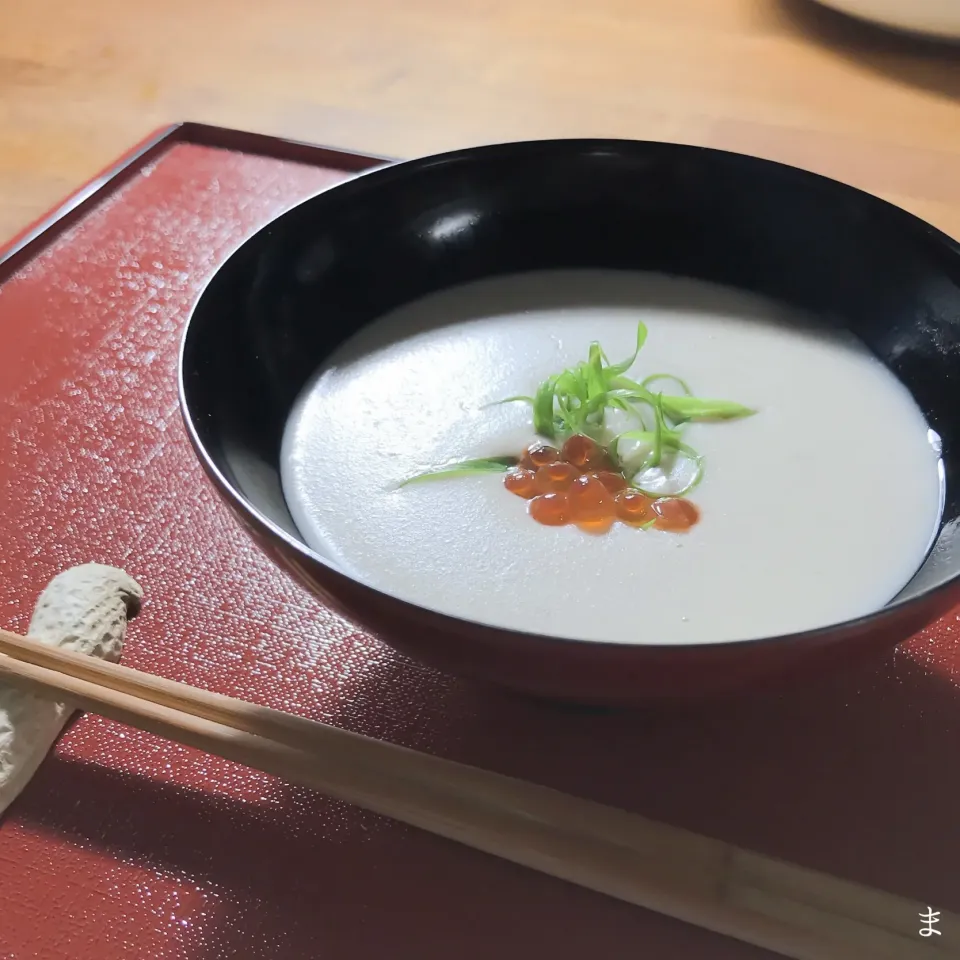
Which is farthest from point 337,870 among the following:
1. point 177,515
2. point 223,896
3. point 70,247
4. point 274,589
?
point 70,247

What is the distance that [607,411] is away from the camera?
Answer: 0.90 meters

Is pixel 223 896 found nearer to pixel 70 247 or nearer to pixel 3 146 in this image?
pixel 70 247

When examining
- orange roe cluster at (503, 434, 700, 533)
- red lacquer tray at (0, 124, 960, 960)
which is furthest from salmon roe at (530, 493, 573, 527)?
red lacquer tray at (0, 124, 960, 960)

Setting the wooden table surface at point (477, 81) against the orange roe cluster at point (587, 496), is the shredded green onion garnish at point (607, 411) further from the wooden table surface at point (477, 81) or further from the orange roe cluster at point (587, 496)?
the wooden table surface at point (477, 81)

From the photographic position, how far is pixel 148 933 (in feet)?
2.08

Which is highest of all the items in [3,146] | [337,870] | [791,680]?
[791,680]

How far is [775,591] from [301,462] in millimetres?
393

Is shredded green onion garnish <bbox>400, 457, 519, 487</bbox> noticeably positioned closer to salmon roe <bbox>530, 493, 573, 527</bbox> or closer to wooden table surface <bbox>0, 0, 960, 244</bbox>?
salmon roe <bbox>530, 493, 573, 527</bbox>

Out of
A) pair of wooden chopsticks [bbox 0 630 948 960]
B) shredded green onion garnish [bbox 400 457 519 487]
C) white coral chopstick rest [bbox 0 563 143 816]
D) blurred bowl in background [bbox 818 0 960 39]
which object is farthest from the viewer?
blurred bowl in background [bbox 818 0 960 39]

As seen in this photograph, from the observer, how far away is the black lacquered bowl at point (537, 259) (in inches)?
30.1

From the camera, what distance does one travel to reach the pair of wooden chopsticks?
566 millimetres

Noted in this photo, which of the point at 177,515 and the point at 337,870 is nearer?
the point at 337,870

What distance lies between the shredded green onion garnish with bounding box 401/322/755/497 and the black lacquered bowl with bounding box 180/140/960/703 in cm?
16

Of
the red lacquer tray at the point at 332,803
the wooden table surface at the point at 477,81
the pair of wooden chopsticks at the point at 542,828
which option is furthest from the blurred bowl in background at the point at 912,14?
the pair of wooden chopsticks at the point at 542,828
